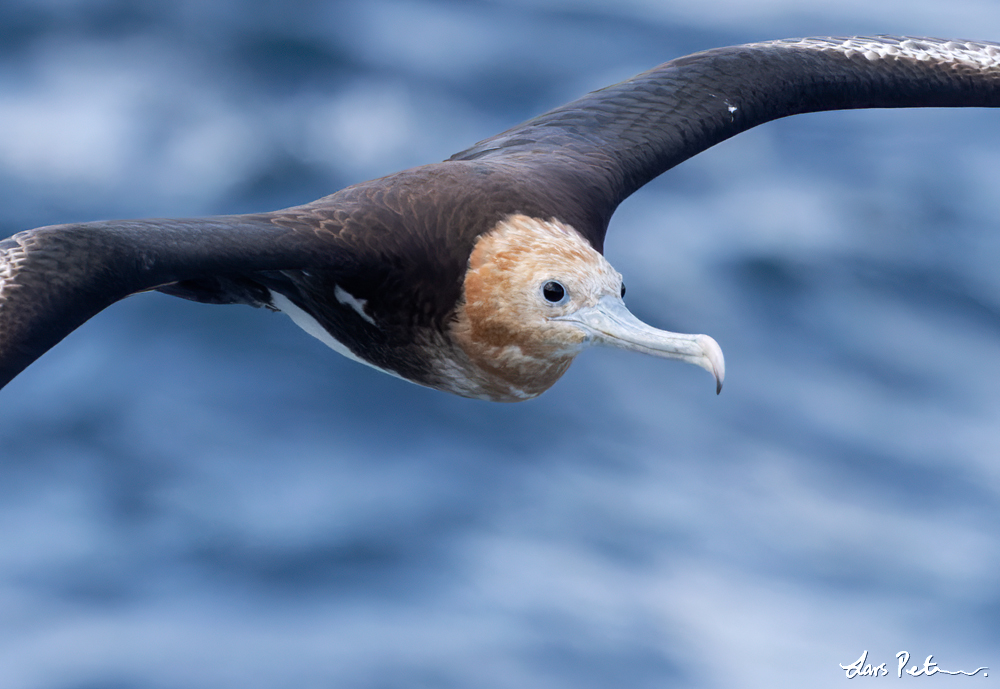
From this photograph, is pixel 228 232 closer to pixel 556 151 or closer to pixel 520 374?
pixel 520 374

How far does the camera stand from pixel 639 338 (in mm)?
7180

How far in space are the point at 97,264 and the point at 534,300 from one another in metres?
2.20

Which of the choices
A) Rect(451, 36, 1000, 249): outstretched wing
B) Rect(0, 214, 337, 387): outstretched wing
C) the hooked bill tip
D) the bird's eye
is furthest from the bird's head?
Rect(0, 214, 337, 387): outstretched wing

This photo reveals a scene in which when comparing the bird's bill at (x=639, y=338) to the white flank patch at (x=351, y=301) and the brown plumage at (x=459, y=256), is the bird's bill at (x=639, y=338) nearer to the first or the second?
the brown plumage at (x=459, y=256)

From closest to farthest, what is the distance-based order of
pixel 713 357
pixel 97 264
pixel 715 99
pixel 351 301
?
pixel 97 264 → pixel 713 357 → pixel 351 301 → pixel 715 99

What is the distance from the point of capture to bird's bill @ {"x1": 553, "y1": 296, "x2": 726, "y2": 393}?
6.95 metres

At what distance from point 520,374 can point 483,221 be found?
0.84m

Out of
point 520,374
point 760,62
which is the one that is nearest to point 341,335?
point 520,374

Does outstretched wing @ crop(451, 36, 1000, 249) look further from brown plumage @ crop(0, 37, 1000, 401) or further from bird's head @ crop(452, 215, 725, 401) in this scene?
bird's head @ crop(452, 215, 725, 401)

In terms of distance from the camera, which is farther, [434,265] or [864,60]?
[864,60]

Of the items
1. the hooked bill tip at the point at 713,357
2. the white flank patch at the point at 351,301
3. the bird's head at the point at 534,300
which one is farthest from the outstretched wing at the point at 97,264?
the hooked bill tip at the point at 713,357

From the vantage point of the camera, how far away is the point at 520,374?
7703mm

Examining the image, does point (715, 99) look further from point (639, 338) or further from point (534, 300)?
point (639, 338)

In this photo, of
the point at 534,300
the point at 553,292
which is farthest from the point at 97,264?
the point at 553,292
